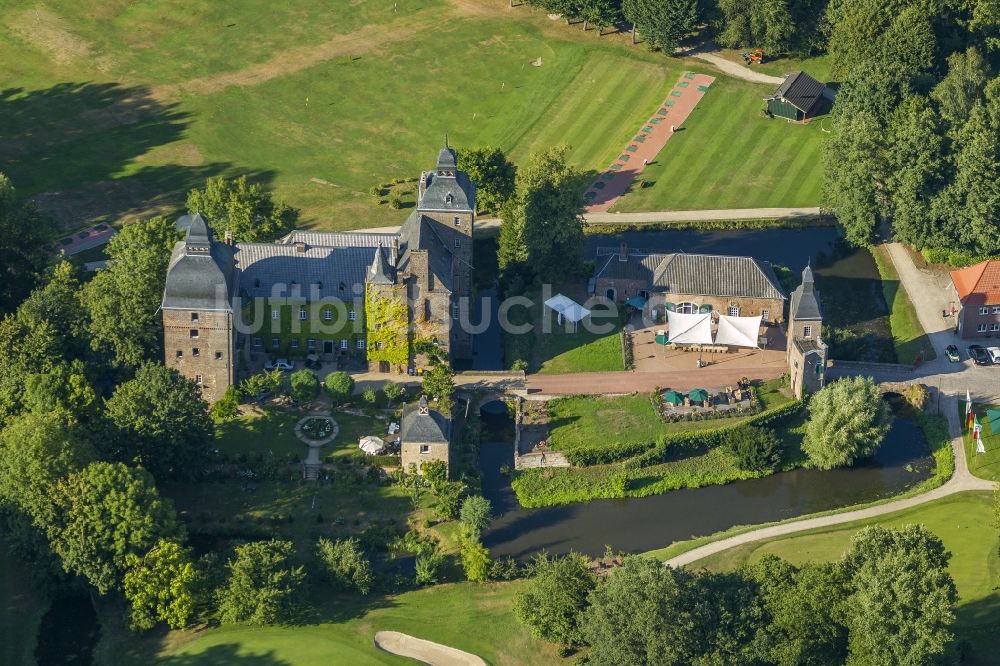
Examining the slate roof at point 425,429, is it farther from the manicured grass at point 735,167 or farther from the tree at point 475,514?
the manicured grass at point 735,167

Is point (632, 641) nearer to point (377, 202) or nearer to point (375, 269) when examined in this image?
point (375, 269)

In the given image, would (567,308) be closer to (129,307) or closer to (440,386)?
(440,386)

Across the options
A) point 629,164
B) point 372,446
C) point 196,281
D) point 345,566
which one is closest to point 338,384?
point 372,446

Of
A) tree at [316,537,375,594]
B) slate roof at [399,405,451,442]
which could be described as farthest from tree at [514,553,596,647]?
slate roof at [399,405,451,442]

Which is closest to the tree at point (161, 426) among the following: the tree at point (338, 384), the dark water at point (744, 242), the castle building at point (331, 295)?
the castle building at point (331, 295)

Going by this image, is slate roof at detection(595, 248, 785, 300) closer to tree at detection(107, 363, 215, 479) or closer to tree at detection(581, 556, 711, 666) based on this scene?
tree at detection(107, 363, 215, 479)

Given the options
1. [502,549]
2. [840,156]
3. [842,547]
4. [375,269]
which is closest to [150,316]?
[375,269]
